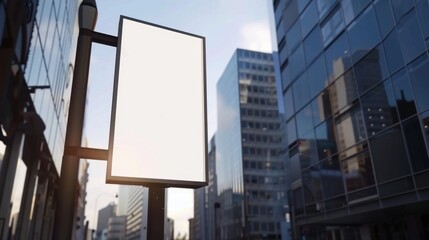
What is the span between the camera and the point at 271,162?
82.8 m

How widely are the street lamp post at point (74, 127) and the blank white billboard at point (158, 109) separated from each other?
0.87ft

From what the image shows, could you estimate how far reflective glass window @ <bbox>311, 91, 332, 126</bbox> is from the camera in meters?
20.5

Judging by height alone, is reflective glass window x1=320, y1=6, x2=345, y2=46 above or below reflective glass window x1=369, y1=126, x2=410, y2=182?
above

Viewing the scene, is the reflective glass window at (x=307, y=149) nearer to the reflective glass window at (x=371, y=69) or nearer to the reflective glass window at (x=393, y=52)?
the reflective glass window at (x=371, y=69)

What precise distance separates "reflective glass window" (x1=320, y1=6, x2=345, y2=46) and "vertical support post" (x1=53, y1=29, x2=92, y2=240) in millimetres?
18467

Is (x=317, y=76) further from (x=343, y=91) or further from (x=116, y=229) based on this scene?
(x=116, y=229)

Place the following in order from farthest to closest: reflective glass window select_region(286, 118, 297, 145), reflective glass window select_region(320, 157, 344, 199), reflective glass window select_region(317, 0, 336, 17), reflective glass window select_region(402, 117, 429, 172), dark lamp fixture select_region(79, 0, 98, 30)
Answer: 1. reflective glass window select_region(286, 118, 297, 145)
2. reflective glass window select_region(317, 0, 336, 17)
3. reflective glass window select_region(320, 157, 344, 199)
4. reflective glass window select_region(402, 117, 429, 172)
5. dark lamp fixture select_region(79, 0, 98, 30)

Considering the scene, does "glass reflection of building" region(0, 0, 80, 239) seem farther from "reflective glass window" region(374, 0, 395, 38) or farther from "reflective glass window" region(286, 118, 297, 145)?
"reflective glass window" region(286, 118, 297, 145)

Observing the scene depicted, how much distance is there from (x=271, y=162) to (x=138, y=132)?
81385mm

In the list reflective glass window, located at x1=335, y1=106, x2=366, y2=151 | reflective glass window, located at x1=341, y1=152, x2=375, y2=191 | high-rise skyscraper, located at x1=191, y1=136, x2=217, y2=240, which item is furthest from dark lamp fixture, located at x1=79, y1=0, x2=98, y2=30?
high-rise skyscraper, located at x1=191, y1=136, x2=217, y2=240

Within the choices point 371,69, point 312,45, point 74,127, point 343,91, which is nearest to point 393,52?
point 371,69

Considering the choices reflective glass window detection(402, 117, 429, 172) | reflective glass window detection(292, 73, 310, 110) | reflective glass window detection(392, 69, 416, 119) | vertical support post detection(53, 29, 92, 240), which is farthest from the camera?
reflective glass window detection(292, 73, 310, 110)

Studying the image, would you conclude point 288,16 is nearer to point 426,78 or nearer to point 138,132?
point 426,78

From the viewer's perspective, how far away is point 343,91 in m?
19.0
